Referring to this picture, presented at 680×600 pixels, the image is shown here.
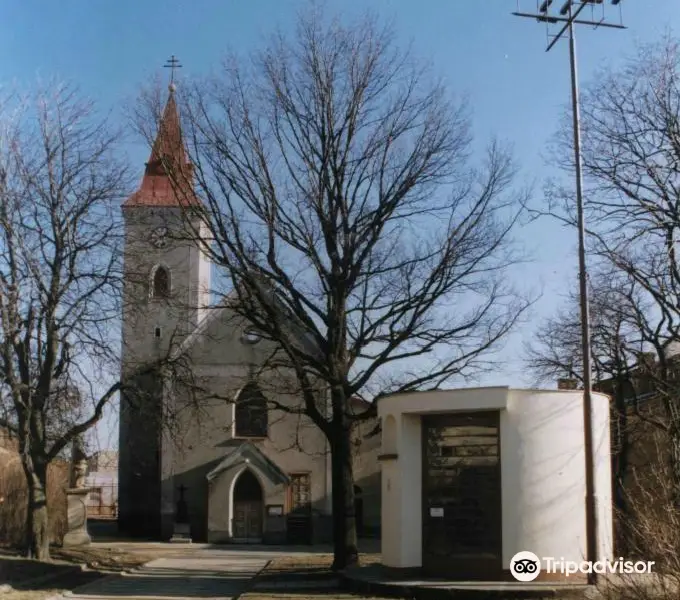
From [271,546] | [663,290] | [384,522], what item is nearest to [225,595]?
[384,522]

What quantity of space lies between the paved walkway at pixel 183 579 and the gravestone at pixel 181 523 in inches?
270

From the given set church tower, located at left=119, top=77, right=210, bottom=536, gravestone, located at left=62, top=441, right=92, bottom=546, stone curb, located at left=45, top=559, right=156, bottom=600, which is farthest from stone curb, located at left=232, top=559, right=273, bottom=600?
gravestone, located at left=62, top=441, right=92, bottom=546

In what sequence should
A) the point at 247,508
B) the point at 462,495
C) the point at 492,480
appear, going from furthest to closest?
the point at 247,508, the point at 462,495, the point at 492,480

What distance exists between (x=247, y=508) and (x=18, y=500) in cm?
1231

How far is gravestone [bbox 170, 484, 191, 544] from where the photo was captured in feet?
137

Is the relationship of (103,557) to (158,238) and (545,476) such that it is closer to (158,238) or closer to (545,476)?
(158,238)

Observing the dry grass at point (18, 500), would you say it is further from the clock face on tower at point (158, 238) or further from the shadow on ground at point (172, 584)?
the clock face on tower at point (158, 238)

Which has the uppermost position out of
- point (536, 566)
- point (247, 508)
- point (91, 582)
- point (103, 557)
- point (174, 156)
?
point (174, 156)

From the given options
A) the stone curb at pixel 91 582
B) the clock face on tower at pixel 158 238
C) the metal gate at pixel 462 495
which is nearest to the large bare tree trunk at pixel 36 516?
the stone curb at pixel 91 582

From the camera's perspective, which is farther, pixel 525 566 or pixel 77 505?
pixel 77 505

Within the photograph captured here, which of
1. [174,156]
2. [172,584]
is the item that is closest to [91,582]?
[172,584]

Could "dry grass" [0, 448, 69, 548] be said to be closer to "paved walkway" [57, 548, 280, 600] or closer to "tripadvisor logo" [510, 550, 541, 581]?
"paved walkway" [57, 548, 280, 600]

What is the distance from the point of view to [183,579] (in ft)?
81.5

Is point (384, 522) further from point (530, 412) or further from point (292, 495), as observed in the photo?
point (292, 495)
